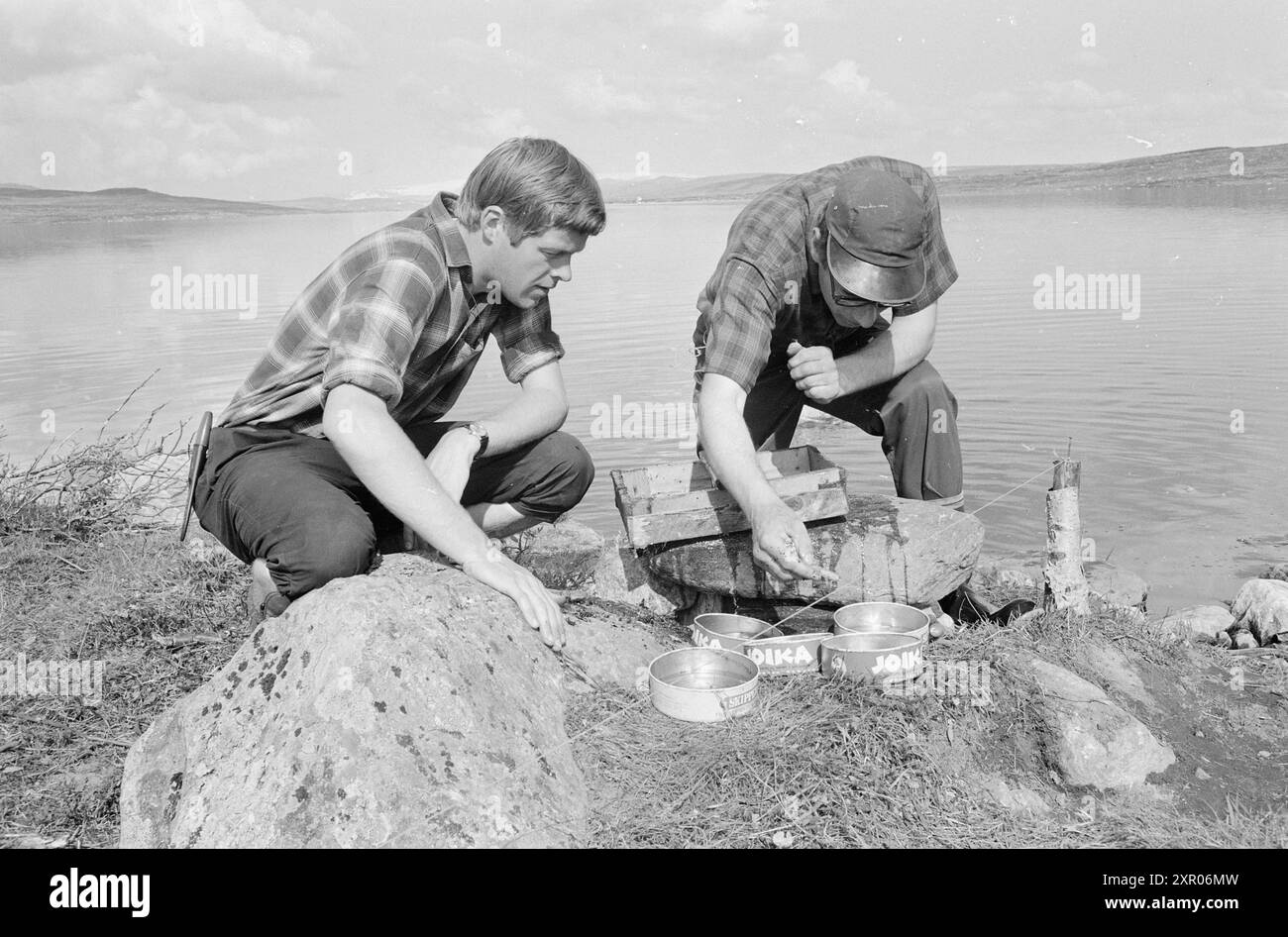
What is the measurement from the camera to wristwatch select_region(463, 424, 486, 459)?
4352 millimetres

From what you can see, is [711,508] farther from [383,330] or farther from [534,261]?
[383,330]

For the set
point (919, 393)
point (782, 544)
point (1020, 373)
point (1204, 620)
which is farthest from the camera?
point (1020, 373)

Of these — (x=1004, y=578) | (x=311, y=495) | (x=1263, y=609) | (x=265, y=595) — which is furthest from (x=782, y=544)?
(x=1263, y=609)

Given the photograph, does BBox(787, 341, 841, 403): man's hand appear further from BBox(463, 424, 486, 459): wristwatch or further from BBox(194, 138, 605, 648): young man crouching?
BBox(463, 424, 486, 459): wristwatch

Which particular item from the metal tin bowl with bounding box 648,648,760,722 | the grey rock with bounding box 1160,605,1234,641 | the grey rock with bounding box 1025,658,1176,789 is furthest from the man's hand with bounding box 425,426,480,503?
the grey rock with bounding box 1160,605,1234,641

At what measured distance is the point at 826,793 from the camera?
3225 mm

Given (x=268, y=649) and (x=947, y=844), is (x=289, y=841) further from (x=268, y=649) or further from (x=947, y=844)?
(x=947, y=844)

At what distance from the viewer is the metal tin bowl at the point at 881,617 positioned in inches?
169

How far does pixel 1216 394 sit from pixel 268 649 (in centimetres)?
1128

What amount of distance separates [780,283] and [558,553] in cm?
239

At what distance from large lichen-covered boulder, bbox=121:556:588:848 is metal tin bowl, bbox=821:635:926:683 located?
38.9 inches

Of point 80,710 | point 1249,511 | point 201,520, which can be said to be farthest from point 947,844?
point 1249,511

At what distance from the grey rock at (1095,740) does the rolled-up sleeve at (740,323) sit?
66.1 inches

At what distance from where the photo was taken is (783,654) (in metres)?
3.93
